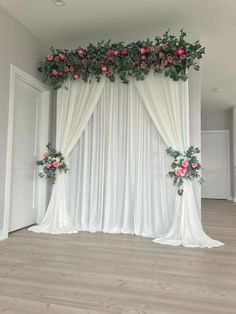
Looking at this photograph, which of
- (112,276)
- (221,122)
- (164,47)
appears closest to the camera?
(112,276)

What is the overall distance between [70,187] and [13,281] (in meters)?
1.97

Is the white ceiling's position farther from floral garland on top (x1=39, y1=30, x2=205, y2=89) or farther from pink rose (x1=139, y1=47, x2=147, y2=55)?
pink rose (x1=139, y1=47, x2=147, y2=55)

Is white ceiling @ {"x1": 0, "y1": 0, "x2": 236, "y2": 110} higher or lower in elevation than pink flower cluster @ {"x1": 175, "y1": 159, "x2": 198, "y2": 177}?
higher

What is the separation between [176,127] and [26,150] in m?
2.18

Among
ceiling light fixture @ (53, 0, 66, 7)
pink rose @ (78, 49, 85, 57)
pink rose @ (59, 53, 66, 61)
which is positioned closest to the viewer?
ceiling light fixture @ (53, 0, 66, 7)

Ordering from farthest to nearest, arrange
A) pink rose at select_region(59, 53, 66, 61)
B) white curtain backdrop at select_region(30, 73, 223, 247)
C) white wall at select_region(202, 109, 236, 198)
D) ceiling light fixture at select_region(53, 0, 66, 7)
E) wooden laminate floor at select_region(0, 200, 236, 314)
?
white wall at select_region(202, 109, 236, 198), pink rose at select_region(59, 53, 66, 61), white curtain backdrop at select_region(30, 73, 223, 247), ceiling light fixture at select_region(53, 0, 66, 7), wooden laminate floor at select_region(0, 200, 236, 314)

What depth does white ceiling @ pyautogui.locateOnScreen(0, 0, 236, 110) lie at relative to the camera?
3299 mm

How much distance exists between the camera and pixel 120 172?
12.7 feet

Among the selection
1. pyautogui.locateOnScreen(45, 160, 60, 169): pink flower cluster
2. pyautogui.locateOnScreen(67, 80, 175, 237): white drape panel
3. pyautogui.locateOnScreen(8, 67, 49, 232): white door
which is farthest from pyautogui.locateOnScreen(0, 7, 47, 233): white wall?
pyautogui.locateOnScreen(67, 80, 175, 237): white drape panel

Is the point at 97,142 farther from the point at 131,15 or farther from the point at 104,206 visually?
the point at 131,15

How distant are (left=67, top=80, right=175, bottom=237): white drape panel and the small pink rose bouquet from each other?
7.2 inches

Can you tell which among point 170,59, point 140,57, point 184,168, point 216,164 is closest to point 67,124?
point 140,57

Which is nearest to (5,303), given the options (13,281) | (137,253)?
(13,281)

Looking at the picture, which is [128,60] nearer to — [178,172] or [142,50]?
[142,50]
